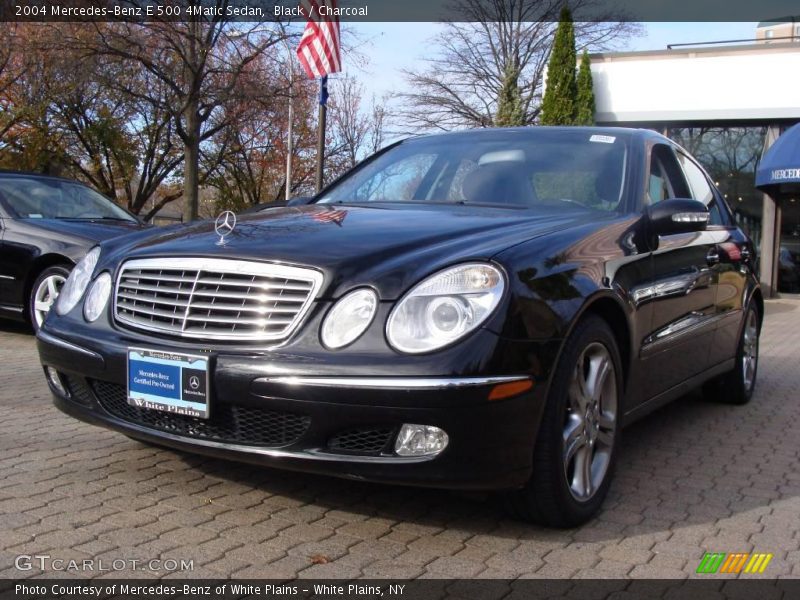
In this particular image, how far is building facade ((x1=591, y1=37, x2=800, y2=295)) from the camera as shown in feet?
53.9

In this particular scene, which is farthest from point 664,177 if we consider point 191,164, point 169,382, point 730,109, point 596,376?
point 191,164

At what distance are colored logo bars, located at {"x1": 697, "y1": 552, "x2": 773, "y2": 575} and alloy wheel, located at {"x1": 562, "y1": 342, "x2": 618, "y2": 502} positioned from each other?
0.48 meters

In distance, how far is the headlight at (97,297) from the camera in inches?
130

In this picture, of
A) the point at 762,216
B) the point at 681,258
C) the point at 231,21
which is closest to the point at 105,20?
the point at 231,21

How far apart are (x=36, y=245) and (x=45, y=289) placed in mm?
392

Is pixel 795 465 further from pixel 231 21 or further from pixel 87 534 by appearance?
pixel 231 21

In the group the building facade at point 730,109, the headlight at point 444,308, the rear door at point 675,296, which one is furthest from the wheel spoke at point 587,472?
the building facade at point 730,109

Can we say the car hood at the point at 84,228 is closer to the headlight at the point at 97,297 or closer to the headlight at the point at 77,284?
the headlight at the point at 77,284

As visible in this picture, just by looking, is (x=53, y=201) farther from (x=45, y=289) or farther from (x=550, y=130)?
(x=550, y=130)

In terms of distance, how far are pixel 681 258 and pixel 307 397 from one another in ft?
7.50

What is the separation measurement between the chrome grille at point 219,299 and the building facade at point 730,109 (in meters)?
15.4

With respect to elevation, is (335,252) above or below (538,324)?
above

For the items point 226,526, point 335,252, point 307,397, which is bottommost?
point 226,526

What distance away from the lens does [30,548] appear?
8.89 feet
